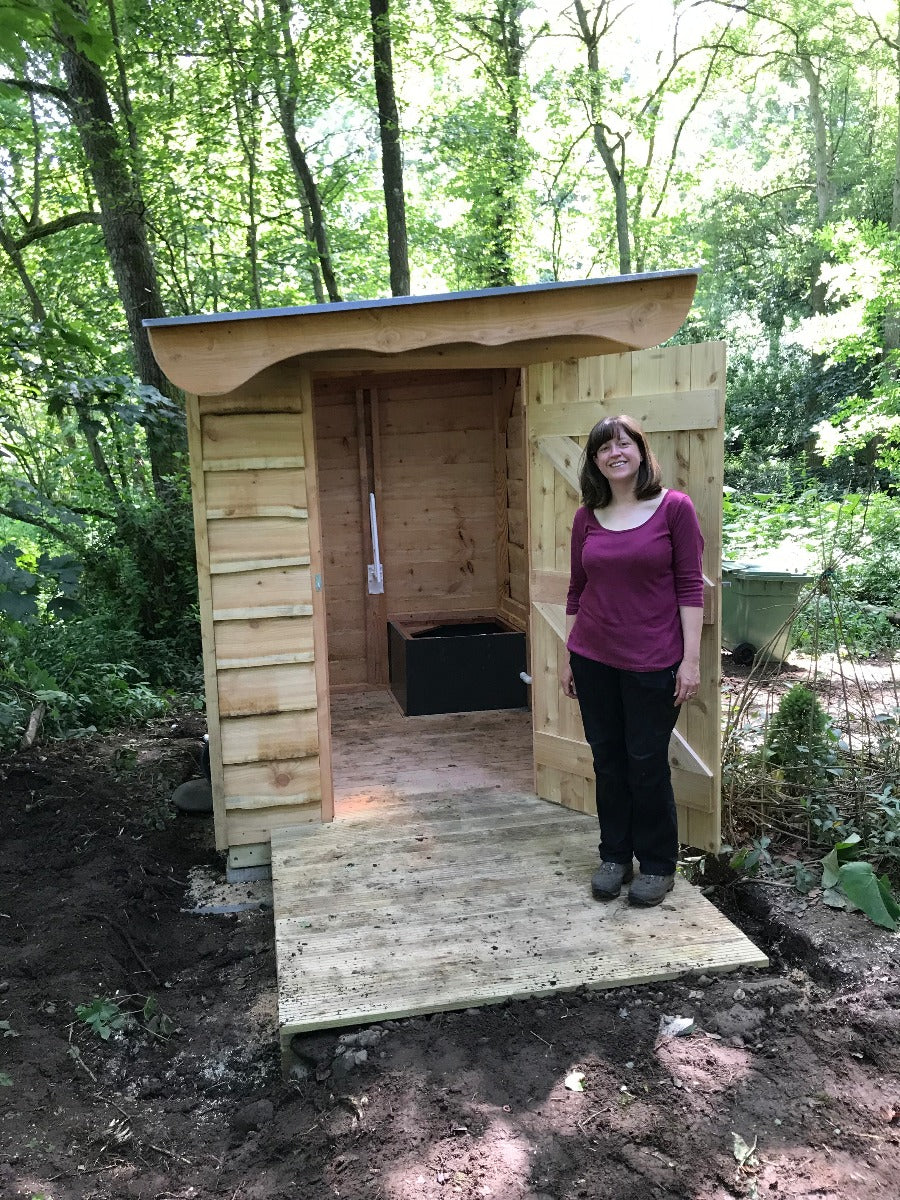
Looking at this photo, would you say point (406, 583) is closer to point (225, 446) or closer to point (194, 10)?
point (225, 446)

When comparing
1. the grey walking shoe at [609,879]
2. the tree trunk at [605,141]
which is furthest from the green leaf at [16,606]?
the tree trunk at [605,141]

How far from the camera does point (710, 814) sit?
3.71m

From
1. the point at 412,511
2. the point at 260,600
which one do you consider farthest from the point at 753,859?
the point at 412,511

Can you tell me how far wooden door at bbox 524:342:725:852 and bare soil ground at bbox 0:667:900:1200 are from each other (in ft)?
2.07

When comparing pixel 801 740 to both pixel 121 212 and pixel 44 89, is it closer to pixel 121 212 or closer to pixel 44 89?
pixel 121 212

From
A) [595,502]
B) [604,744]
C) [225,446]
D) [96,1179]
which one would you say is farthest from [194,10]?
[96,1179]

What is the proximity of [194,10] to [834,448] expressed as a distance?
879cm

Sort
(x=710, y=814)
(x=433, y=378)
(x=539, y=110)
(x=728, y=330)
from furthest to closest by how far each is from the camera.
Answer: (x=728, y=330) < (x=539, y=110) < (x=433, y=378) < (x=710, y=814)

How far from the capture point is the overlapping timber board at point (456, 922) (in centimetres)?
290

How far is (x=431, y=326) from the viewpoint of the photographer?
363 centimetres

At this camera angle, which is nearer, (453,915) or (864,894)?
(864,894)

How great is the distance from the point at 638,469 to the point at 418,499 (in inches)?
163

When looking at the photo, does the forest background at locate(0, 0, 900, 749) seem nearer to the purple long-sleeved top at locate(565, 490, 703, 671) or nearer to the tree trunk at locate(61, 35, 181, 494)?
the tree trunk at locate(61, 35, 181, 494)

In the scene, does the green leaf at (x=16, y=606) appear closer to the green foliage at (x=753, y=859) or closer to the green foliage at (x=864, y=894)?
the green foliage at (x=753, y=859)
